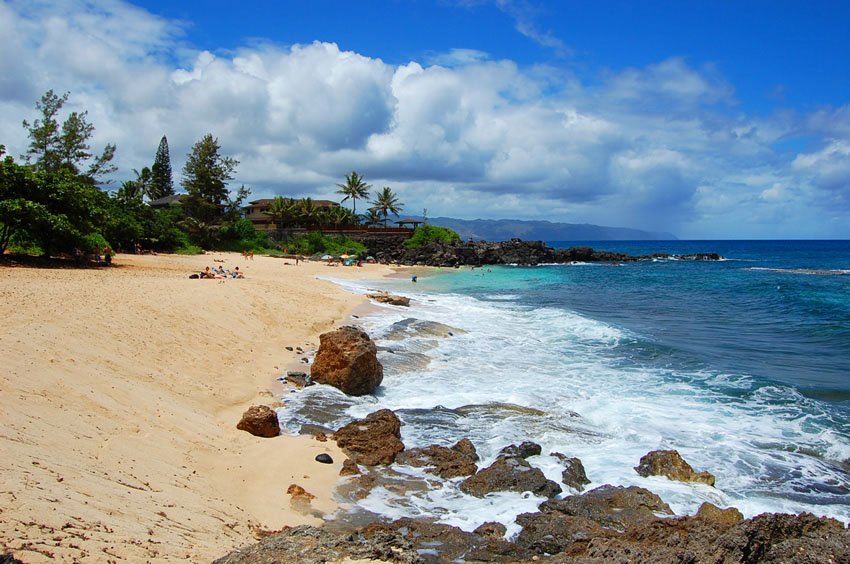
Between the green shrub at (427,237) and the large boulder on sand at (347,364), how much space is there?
6048cm

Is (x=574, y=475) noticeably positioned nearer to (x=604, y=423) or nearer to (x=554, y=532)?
(x=554, y=532)

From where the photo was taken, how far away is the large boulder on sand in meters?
12.7

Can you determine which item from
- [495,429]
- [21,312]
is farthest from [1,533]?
[21,312]

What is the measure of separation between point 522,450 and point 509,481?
1153mm

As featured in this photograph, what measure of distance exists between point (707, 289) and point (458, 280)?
19916mm

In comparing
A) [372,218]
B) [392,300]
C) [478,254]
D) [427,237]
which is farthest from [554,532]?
[372,218]

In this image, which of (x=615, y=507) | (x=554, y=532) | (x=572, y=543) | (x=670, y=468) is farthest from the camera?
(x=670, y=468)

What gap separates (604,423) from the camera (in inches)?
453

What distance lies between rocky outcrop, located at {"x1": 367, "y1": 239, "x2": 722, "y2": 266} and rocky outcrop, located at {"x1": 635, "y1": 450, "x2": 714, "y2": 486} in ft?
192

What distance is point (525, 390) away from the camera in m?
13.6

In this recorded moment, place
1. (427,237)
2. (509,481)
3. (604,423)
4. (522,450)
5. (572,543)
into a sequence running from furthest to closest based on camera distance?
(427,237) → (604,423) → (522,450) → (509,481) → (572,543)

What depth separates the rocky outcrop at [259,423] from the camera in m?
9.53

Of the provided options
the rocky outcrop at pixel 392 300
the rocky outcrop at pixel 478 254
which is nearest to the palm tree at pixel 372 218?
the rocky outcrop at pixel 478 254

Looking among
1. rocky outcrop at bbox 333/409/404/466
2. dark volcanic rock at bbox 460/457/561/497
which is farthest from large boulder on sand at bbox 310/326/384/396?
dark volcanic rock at bbox 460/457/561/497
